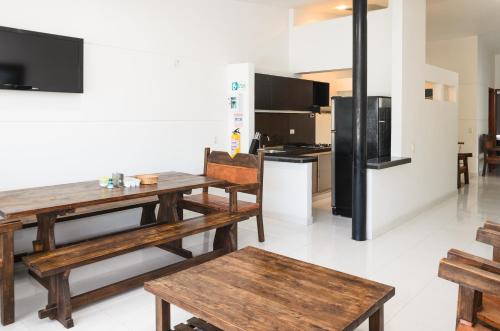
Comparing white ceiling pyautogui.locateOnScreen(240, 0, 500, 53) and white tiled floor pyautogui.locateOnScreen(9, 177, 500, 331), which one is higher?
white ceiling pyautogui.locateOnScreen(240, 0, 500, 53)

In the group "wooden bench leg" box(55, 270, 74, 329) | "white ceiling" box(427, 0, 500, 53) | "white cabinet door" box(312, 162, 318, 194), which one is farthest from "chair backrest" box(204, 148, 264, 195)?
"white ceiling" box(427, 0, 500, 53)

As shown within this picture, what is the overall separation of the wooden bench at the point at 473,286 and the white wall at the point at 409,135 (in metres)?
2.77

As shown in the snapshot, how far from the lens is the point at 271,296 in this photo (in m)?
2.09

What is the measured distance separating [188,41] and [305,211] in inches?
105

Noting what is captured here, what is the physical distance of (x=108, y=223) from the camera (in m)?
4.80

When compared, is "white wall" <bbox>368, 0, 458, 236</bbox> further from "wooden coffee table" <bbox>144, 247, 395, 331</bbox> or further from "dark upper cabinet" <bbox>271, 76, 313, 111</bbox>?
"wooden coffee table" <bbox>144, 247, 395, 331</bbox>

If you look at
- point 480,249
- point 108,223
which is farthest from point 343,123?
point 108,223

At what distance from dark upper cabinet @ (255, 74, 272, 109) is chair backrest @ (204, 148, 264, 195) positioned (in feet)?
5.72

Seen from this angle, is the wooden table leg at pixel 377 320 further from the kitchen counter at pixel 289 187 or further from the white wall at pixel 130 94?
the white wall at pixel 130 94

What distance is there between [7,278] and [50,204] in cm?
54

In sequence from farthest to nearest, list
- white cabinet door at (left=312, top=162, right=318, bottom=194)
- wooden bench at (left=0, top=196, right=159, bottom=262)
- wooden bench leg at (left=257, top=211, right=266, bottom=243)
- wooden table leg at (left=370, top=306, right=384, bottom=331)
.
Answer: white cabinet door at (left=312, top=162, right=318, bottom=194) → wooden bench leg at (left=257, top=211, right=266, bottom=243) → wooden bench at (left=0, top=196, right=159, bottom=262) → wooden table leg at (left=370, top=306, right=384, bottom=331)

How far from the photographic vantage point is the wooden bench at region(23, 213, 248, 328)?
268 centimetres

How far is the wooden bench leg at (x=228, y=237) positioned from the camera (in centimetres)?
387

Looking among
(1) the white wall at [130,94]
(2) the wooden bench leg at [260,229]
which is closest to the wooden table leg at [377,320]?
(2) the wooden bench leg at [260,229]
